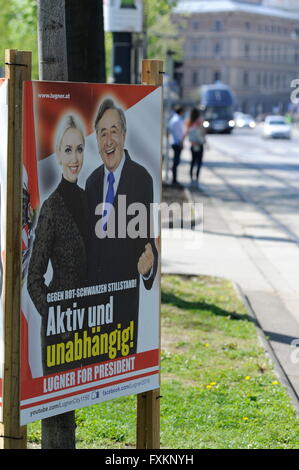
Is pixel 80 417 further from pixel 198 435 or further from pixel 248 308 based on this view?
pixel 248 308

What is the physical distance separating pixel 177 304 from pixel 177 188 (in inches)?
552

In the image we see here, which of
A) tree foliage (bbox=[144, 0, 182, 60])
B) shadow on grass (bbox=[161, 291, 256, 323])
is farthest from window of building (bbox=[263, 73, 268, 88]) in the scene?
shadow on grass (bbox=[161, 291, 256, 323])

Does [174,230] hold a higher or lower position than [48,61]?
lower

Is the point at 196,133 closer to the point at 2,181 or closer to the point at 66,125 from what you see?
the point at 66,125

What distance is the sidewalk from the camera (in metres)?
8.01

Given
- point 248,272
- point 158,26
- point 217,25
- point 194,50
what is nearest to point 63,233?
point 248,272

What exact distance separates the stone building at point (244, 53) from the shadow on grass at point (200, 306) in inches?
4331

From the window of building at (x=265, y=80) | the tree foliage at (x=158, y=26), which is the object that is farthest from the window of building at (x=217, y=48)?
the tree foliage at (x=158, y=26)

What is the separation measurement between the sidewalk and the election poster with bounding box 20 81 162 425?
211 centimetres

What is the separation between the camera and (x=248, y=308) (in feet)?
31.5

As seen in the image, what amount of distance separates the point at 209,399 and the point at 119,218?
7.97 feet

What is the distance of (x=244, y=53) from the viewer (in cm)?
12588

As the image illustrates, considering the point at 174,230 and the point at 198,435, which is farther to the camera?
the point at 174,230
